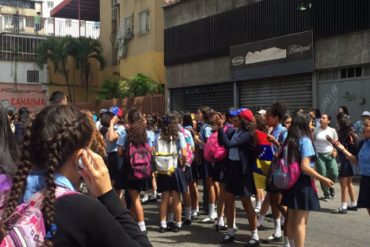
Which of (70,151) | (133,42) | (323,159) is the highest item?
(133,42)

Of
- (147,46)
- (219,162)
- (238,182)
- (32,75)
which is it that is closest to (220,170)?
(219,162)

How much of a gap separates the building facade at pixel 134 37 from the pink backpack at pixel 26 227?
29876 millimetres

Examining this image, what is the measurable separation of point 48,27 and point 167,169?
47.8m

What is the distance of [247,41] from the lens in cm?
2066

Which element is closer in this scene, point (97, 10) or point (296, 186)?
point (296, 186)

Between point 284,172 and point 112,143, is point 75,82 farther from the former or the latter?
point 284,172

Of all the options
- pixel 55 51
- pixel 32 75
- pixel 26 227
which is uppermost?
pixel 55 51

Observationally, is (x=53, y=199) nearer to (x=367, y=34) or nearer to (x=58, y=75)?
(x=367, y=34)

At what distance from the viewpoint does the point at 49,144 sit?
2.08 metres

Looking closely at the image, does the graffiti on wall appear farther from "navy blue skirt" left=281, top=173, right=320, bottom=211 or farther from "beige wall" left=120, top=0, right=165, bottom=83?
"beige wall" left=120, top=0, right=165, bottom=83

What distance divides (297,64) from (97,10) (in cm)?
3182

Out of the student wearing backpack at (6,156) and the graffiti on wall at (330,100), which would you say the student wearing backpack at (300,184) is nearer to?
the student wearing backpack at (6,156)

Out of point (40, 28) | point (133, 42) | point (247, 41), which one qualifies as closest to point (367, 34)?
point (247, 41)

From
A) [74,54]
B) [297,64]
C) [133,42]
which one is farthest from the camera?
[74,54]
